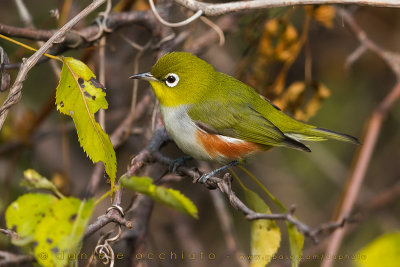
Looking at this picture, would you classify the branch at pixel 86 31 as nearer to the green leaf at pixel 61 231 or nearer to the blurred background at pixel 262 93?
the blurred background at pixel 262 93

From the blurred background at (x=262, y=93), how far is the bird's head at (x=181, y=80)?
0.39m

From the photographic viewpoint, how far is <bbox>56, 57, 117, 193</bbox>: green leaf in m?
2.21

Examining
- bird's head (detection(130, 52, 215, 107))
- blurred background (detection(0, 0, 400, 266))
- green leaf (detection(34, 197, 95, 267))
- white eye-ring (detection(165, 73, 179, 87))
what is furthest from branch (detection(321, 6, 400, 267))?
green leaf (detection(34, 197, 95, 267))

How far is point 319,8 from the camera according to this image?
412 centimetres

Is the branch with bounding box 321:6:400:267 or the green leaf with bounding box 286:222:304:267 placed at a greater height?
the green leaf with bounding box 286:222:304:267

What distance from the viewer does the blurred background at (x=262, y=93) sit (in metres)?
4.25

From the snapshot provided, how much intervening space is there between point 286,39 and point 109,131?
2.18 m

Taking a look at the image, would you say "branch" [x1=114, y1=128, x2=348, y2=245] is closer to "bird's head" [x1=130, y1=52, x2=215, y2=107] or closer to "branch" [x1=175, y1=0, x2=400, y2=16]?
"bird's head" [x1=130, y1=52, x2=215, y2=107]

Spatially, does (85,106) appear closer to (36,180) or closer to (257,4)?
(36,180)

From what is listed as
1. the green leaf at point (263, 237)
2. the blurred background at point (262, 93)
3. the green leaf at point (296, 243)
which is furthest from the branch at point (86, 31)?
the green leaf at point (296, 243)

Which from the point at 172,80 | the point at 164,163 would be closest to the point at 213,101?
the point at 172,80

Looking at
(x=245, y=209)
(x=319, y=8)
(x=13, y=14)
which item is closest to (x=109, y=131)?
(x=13, y=14)

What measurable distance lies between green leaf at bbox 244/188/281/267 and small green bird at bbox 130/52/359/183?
0.81m

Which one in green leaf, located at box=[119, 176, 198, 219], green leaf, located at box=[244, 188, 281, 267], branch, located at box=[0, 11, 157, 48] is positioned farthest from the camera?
branch, located at box=[0, 11, 157, 48]
